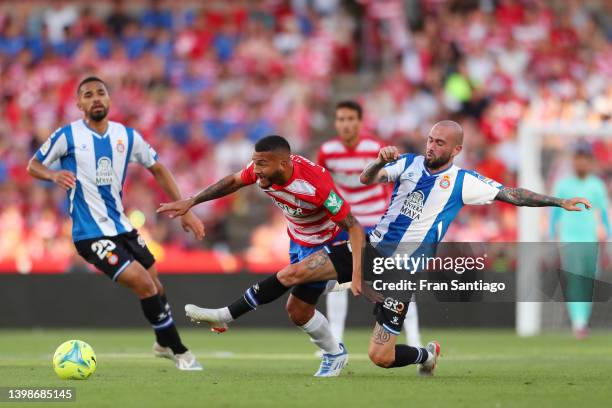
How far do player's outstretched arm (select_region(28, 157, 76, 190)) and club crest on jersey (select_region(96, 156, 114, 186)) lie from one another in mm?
369

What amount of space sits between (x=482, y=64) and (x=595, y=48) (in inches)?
82.8

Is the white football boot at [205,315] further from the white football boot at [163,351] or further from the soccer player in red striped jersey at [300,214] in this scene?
the white football boot at [163,351]

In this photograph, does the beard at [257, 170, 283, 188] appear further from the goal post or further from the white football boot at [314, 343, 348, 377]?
the goal post

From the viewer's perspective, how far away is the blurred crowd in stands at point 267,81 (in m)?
19.4

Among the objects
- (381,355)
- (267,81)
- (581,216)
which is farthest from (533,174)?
(381,355)

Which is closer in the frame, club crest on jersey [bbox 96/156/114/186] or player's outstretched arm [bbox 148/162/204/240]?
player's outstretched arm [bbox 148/162/204/240]

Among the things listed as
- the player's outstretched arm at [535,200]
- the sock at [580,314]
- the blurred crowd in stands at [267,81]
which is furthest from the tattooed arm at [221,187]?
the blurred crowd in stands at [267,81]

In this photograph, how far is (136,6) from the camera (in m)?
24.3

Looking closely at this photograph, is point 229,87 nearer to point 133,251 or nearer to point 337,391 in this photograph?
point 133,251

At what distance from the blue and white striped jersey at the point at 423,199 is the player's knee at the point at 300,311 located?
0.76 meters

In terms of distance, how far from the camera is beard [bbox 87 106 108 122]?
1084 centimetres

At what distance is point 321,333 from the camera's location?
10.1m

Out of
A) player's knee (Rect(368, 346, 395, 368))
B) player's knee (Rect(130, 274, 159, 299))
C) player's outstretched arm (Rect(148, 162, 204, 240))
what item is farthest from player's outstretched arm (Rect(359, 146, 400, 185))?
player's knee (Rect(130, 274, 159, 299))

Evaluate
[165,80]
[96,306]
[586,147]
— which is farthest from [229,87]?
[586,147]
